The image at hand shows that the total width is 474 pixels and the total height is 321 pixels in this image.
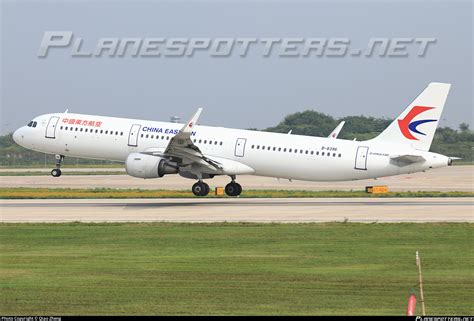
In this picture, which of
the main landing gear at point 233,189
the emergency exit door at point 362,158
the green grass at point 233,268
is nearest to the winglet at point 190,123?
the main landing gear at point 233,189

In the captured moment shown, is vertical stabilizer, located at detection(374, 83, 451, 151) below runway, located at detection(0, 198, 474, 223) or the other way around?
the other way around

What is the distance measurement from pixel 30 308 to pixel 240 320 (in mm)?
4925

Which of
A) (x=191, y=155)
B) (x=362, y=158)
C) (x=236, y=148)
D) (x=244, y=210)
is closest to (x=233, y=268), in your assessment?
(x=244, y=210)

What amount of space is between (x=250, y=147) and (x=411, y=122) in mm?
9474

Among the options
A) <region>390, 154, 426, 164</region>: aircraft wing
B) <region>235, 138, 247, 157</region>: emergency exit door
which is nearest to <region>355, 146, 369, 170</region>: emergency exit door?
<region>390, 154, 426, 164</region>: aircraft wing

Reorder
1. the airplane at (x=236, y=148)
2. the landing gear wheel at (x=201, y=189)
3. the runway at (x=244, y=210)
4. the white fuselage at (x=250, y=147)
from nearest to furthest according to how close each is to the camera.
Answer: the runway at (x=244, y=210)
the airplane at (x=236, y=148)
the white fuselage at (x=250, y=147)
the landing gear wheel at (x=201, y=189)

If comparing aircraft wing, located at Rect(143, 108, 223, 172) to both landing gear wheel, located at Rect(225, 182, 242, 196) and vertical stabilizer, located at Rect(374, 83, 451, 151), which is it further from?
vertical stabilizer, located at Rect(374, 83, 451, 151)

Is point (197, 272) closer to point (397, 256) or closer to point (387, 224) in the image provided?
point (397, 256)

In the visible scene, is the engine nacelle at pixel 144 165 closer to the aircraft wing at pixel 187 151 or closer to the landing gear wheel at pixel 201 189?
the aircraft wing at pixel 187 151

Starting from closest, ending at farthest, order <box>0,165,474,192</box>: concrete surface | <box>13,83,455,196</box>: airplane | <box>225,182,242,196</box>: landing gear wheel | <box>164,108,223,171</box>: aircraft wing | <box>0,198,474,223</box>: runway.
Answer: <box>0,198,474,223</box>: runway → <box>164,108,223,171</box>: aircraft wing → <box>13,83,455,196</box>: airplane → <box>225,182,242,196</box>: landing gear wheel → <box>0,165,474,192</box>: concrete surface

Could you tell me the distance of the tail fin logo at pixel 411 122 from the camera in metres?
49.8

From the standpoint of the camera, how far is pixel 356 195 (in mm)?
58344

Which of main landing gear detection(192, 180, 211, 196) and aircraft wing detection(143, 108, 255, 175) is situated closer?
aircraft wing detection(143, 108, 255, 175)

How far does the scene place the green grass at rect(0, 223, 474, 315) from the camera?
1953 centimetres
